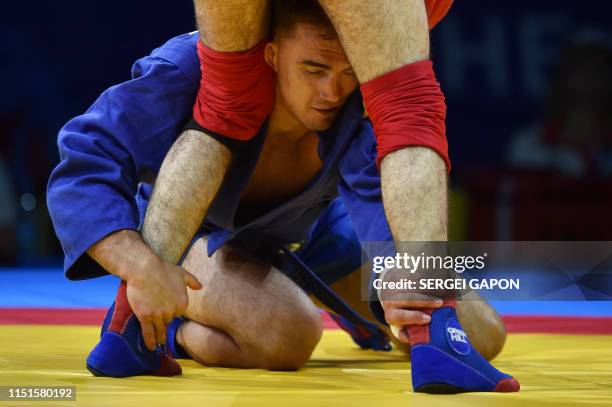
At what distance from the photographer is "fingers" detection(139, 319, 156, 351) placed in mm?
1716

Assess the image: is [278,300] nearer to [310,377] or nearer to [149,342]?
[310,377]

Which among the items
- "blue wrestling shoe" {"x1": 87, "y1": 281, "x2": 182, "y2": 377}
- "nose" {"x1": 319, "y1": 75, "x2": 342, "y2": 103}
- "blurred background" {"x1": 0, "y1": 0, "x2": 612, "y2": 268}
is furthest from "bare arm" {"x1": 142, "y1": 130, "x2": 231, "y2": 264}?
"blurred background" {"x1": 0, "y1": 0, "x2": 612, "y2": 268}

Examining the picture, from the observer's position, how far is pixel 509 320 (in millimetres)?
3281

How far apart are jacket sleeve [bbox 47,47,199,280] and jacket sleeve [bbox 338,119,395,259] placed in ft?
1.12

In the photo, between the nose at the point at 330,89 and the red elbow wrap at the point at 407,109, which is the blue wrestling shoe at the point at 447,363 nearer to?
the red elbow wrap at the point at 407,109

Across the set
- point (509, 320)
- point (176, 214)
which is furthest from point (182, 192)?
point (509, 320)

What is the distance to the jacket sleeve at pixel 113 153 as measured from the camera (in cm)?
176

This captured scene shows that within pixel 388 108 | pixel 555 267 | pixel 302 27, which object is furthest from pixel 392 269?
pixel 555 267

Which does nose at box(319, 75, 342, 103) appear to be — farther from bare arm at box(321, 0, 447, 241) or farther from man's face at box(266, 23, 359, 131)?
bare arm at box(321, 0, 447, 241)

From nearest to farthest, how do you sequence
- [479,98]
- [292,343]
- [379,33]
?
1. [379,33]
2. [292,343]
3. [479,98]

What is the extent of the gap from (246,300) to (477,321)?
0.56 meters

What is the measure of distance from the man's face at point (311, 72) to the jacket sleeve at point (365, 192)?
9 centimetres

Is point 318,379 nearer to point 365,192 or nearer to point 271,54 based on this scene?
point 365,192

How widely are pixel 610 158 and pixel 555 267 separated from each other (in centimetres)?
361
